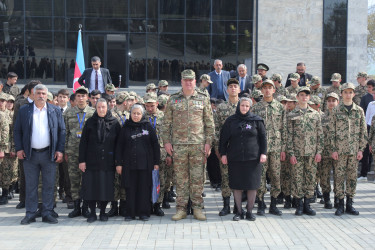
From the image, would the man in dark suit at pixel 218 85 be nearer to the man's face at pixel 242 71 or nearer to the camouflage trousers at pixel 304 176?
the man's face at pixel 242 71

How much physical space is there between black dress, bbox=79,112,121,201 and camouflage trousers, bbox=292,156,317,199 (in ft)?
10.4

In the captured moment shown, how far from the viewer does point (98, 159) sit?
26.5 ft

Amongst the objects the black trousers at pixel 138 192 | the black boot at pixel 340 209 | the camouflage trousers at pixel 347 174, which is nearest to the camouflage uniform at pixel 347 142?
the camouflage trousers at pixel 347 174

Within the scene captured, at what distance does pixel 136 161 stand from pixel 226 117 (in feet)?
6.29

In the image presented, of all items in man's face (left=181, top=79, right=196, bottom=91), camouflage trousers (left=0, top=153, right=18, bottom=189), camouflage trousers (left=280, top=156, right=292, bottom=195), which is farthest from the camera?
camouflage trousers (left=0, top=153, right=18, bottom=189)

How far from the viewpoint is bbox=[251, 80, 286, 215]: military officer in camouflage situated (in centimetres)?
855

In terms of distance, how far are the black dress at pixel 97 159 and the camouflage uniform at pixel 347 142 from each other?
12.8 feet

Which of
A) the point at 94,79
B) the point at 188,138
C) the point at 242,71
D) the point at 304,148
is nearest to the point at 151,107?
the point at 188,138

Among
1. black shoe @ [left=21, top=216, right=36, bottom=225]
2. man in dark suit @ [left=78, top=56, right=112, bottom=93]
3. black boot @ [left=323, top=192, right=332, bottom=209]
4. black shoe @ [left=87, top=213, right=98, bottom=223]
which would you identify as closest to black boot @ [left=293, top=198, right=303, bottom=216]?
black boot @ [left=323, top=192, right=332, bottom=209]

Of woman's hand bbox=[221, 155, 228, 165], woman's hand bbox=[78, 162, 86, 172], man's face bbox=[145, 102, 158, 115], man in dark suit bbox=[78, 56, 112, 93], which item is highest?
man in dark suit bbox=[78, 56, 112, 93]

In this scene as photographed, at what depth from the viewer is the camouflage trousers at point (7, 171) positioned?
980 centimetres

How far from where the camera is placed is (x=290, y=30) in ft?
68.5

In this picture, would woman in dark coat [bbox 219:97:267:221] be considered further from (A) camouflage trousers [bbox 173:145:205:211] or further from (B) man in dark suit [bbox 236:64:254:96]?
(B) man in dark suit [bbox 236:64:254:96]

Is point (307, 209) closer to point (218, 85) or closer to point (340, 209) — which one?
point (340, 209)
